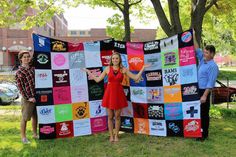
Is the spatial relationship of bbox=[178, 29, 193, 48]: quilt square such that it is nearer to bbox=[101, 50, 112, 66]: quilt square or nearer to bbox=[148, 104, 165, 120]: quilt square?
bbox=[148, 104, 165, 120]: quilt square

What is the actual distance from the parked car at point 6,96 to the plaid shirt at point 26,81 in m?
9.57

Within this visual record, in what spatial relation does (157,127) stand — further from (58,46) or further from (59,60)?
(58,46)

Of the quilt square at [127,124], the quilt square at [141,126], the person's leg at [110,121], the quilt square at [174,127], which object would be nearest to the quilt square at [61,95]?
the person's leg at [110,121]

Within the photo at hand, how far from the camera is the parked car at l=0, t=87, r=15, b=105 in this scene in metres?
15.7

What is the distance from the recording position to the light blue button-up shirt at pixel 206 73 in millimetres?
6582

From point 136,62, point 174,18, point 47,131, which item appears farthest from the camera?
point 174,18

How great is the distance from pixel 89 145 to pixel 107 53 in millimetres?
2056

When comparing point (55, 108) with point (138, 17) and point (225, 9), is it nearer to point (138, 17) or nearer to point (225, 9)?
point (225, 9)

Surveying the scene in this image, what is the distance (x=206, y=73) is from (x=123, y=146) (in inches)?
84.1

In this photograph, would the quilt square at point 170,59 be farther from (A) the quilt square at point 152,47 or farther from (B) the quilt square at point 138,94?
(B) the quilt square at point 138,94

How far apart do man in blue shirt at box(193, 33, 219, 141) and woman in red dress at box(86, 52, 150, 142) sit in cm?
122

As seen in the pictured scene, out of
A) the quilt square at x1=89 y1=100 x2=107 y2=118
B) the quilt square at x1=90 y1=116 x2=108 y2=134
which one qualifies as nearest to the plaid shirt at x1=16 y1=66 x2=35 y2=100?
the quilt square at x1=89 y1=100 x2=107 y2=118

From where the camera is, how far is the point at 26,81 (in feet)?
22.1

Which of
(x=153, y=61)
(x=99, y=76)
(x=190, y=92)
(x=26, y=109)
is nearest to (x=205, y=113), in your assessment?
(x=190, y=92)
